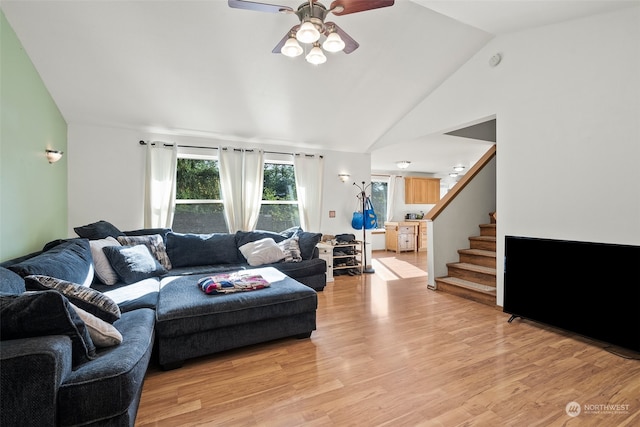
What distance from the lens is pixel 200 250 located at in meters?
3.93

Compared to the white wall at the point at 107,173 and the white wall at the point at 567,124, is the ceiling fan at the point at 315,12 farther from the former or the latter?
the white wall at the point at 107,173

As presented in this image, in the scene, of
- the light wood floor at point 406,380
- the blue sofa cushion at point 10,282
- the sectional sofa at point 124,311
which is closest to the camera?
the sectional sofa at point 124,311

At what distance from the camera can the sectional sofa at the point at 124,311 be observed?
3.92ft

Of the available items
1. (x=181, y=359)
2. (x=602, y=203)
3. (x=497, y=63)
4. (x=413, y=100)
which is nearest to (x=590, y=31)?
(x=497, y=63)

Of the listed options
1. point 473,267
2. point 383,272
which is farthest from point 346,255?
point 473,267

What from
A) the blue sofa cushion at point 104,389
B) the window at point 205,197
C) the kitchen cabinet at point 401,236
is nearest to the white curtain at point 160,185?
the window at point 205,197

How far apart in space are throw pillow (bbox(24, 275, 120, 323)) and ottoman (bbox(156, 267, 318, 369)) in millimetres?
375

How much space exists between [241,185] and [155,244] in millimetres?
1615

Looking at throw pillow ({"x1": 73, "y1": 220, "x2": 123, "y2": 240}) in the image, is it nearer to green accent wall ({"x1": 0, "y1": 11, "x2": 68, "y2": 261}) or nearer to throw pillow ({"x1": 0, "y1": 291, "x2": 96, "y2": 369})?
green accent wall ({"x1": 0, "y1": 11, "x2": 68, "y2": 261})

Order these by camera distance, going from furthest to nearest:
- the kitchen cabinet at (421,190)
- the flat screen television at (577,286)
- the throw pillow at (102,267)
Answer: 1. the kitchen cabinet at (421,190)
2. the throw pillow at (102,267)
3. the flat screen television at (577,286)

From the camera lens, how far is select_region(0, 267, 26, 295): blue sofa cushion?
1539mm

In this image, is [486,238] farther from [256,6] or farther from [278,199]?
[256,6]

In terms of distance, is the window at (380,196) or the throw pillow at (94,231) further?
the window at (380,196)

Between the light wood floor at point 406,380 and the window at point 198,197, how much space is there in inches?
106
